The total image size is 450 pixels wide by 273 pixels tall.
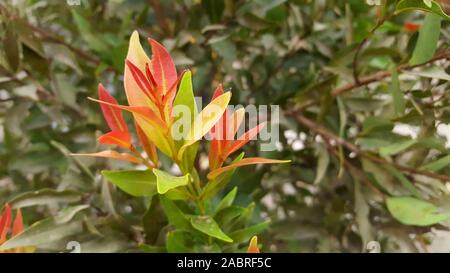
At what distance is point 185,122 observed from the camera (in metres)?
0.36

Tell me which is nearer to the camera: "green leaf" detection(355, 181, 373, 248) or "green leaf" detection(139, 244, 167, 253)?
"green leaf" detection(139, 244, 167, 253)

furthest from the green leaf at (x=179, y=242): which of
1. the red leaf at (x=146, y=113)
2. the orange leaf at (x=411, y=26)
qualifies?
the orange leaf at (x=411, y=26)

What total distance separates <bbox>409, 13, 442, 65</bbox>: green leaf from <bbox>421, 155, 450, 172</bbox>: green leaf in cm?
9

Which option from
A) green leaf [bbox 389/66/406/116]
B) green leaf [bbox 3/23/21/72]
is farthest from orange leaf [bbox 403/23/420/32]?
green leaf [bbox 3/23/21/72]

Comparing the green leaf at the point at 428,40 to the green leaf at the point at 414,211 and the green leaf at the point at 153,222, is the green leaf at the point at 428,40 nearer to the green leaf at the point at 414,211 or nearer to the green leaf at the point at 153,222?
the green leaf at the point at 414,211

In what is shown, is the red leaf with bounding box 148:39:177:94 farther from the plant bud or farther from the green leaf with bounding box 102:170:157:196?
the plant bud

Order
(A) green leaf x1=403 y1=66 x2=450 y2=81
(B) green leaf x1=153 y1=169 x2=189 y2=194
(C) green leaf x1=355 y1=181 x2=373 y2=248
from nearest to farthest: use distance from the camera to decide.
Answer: (B) green leaf x1=153 y1=169 x2=189 y2=194
(A) green leaf x1=403 y1=66 x2=450 y2=81
(C) green leaf x1=355 y1=181 x2=373 y2=248

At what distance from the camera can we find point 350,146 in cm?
57

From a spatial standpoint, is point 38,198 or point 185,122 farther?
point 38,198

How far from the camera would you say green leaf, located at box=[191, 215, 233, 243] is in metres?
0.40

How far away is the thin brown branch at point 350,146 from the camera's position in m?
0.51
